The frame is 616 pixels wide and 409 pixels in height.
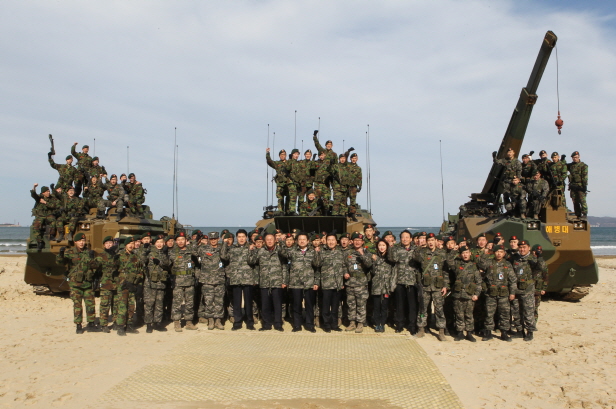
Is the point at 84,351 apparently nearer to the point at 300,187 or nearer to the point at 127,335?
the point at 127,335

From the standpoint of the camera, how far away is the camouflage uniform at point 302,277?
823 cm

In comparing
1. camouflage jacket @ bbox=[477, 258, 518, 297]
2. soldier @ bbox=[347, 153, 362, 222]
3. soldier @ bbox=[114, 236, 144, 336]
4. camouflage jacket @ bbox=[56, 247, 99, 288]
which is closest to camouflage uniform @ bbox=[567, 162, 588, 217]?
soldier @ bbox=[347, 153, 362, 222]

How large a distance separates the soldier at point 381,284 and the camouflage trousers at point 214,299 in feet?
8.17

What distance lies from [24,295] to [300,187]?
7.55 m

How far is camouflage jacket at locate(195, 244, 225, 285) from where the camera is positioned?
328 inches

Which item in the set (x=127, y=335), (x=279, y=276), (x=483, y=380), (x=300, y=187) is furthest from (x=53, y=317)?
(x=483, y=380)

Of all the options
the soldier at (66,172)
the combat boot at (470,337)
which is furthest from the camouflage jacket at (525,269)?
the soldier at (66,172)

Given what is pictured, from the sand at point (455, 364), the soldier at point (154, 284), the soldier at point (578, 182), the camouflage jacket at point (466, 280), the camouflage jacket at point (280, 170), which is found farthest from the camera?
the camouflage jacket at point (280, 170)

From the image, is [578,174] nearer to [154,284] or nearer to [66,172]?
[154,284]

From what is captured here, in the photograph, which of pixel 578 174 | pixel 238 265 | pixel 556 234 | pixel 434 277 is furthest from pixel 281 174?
pixel 578 174

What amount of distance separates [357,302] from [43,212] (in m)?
8.74

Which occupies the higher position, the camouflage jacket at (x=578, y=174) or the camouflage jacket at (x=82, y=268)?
the camouflage jacket at (x=578, y=174)

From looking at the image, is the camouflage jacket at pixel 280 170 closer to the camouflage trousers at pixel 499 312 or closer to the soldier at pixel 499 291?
the soldier at pixel 499 291

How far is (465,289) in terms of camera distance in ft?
25.0
